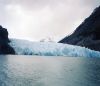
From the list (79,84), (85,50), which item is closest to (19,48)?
(85,50)

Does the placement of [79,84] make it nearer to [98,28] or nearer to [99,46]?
[99,46]

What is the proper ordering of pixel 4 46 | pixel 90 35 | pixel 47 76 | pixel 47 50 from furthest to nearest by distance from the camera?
1. pixel 90 35
2. pixel 47 50
3. pixel 4 46
4. pixel 47 76

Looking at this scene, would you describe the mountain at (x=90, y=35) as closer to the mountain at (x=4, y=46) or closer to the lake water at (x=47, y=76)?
the mountain at (x=4, y=46)

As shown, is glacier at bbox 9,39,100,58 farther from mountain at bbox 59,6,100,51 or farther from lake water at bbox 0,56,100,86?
lake water at bbox 0,56,100,86

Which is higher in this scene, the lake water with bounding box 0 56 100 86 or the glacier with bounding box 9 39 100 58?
the glacier with bounding box 9 39 100 58

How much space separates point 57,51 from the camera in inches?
4227

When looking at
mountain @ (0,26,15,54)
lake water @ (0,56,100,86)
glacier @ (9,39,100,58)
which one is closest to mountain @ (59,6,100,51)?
glacier @ (9,39,100,58)

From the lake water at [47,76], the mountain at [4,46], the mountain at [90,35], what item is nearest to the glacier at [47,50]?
the mountain at [4,46]

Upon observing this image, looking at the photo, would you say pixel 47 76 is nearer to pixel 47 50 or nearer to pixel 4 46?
pixel 4 46

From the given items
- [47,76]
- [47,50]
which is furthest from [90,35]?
[47,76]

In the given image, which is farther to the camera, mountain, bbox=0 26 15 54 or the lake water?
mountain, bbox=0 26 15 54

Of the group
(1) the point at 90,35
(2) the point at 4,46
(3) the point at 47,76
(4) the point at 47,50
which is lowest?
(3) the point at 47,76

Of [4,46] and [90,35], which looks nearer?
[4,46]

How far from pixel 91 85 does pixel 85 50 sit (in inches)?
3244
